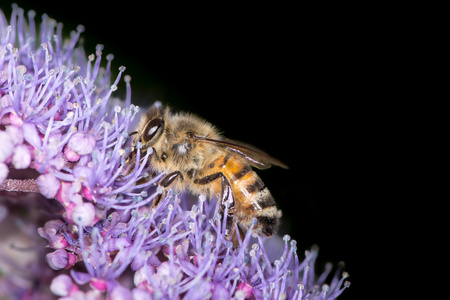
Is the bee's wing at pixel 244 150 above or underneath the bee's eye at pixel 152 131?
above

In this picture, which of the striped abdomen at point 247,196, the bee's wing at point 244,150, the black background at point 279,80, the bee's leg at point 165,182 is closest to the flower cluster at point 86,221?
the bee's leg at point 165,182

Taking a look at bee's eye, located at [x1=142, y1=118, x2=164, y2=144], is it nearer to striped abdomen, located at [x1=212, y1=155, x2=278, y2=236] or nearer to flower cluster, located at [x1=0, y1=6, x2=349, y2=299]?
flower cluster, located at [x1=0, y1=6, x2=349, y2=299]

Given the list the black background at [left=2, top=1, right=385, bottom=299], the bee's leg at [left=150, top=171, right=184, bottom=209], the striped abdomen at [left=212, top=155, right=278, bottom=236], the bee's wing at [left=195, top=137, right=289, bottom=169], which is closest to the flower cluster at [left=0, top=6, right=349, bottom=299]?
the bee's leg at [left=150, top=171, right=184, bottom=209]

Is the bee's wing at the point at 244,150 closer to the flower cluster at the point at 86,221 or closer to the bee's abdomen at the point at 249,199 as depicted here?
the bee's abdomen at the point at 249,199

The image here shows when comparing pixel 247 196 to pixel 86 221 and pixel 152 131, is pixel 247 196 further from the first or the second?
pixel 86 221

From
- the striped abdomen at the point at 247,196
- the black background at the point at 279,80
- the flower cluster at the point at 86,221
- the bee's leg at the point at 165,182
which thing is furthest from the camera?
the black background at the point at 279,80

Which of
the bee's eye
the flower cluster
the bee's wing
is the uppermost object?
the bee's wing

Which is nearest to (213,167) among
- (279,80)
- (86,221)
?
(86,221)
